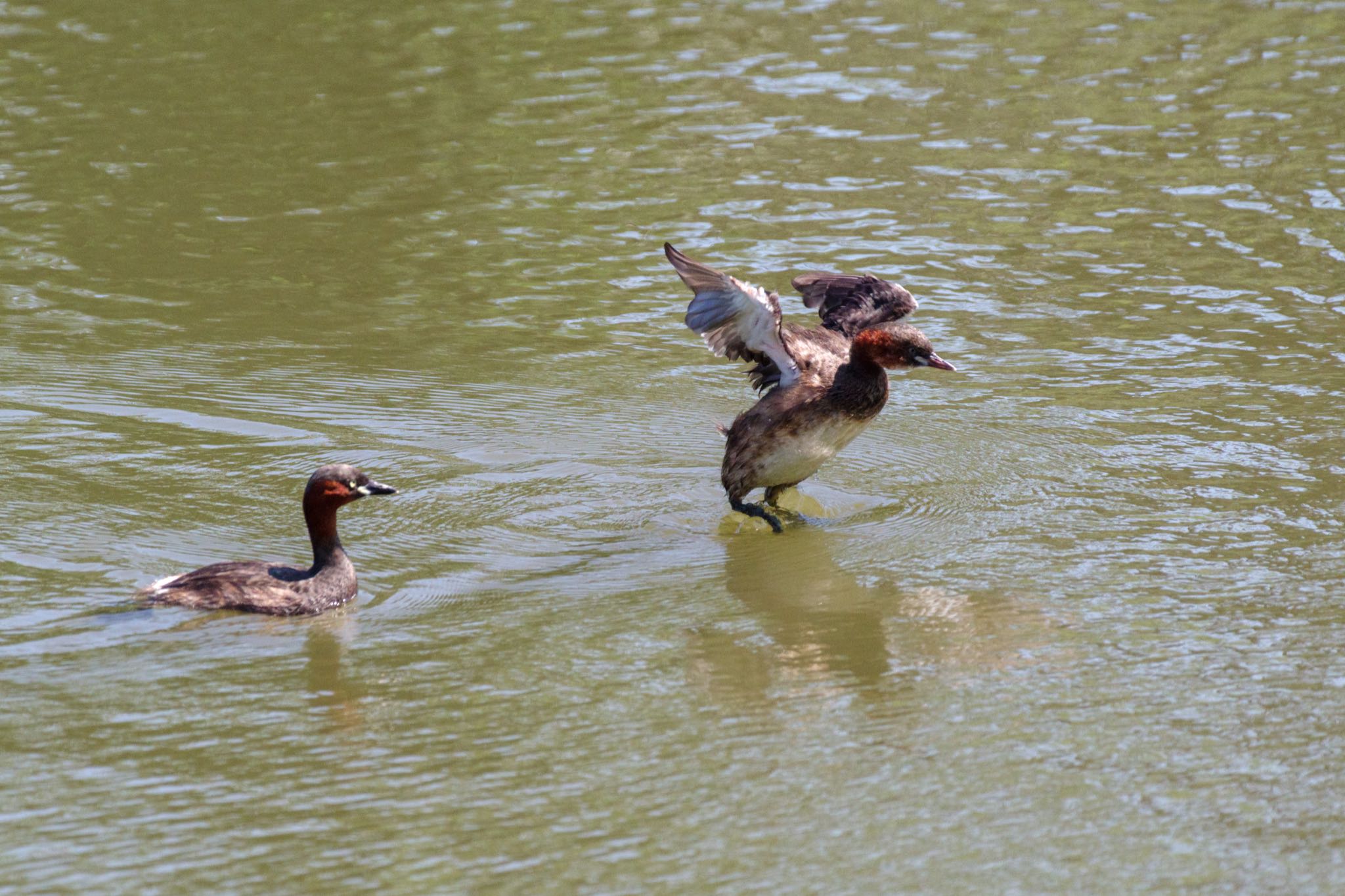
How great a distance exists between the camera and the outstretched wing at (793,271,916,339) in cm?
1095

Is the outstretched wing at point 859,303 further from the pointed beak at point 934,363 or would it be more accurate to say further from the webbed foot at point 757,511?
the webbed foot at point 757,511

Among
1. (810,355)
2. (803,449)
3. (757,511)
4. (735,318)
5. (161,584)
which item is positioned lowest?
(757,511)

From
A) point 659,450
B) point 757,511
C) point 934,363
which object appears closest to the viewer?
point 934,363

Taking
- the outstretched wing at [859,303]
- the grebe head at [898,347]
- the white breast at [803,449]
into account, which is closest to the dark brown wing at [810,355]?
the outstretched wing at [859,303]

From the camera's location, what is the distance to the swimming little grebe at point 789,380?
32.5 ft

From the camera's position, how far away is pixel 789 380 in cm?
1054

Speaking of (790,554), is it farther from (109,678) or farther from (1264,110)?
(1264,110)

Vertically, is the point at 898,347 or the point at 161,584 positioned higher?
the point at 898,347

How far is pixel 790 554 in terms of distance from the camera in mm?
9547

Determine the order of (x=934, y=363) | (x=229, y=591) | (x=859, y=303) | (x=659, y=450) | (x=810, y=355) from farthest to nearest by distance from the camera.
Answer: (x=659, y=450), (x=859, y=303), (x=810, y=355), (x=934, y=363), (x=229, y=591)

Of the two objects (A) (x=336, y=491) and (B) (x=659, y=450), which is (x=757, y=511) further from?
(A) (x=336, y=491)

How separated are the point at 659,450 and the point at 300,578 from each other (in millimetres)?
3058

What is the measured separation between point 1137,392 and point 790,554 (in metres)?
3.17

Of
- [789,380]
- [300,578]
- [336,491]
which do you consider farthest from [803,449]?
[300,578]
